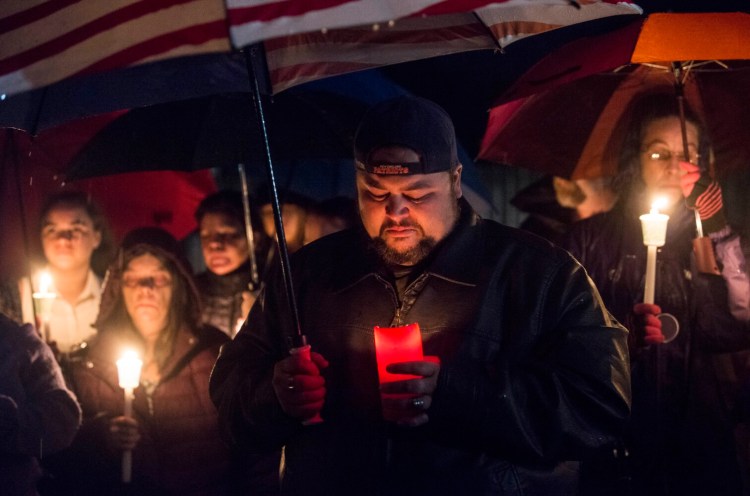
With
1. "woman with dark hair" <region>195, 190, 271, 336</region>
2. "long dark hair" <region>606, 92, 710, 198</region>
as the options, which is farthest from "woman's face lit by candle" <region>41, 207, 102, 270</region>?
"long dark hair" <region>606, 92, 710, 198</region>

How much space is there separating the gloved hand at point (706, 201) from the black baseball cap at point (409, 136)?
1802 millimetres

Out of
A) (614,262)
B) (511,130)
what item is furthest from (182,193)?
(614,262)

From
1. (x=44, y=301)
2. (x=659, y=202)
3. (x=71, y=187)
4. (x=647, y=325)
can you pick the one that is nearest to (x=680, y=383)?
(x=647, y=325)

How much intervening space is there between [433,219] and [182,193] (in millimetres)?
5095

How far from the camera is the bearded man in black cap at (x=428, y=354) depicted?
3.19m

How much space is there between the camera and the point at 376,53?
4.08 metres

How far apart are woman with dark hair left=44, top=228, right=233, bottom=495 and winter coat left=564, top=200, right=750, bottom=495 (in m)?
2.18

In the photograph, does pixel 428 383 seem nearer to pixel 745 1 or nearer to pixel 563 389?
pixel 563 389

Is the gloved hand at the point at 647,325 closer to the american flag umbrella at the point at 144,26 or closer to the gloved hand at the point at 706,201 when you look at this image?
the gloved hand at the point at 706,201

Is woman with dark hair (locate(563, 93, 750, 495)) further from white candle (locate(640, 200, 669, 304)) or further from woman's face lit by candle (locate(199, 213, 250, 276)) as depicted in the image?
woman's face lit by candle (locate(199, 213, 250, 276))

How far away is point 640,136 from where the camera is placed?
5133 mm

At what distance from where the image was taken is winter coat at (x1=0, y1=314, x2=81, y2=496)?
4719 mm

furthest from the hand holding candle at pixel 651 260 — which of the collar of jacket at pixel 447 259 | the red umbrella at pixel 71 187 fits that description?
the red umbrella at pixel 71 187

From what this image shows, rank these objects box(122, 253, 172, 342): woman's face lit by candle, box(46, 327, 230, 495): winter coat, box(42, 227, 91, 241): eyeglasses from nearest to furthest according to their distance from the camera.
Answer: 1. box(46, 327, 230, 495): winter coat
2. box(122, 253, 172, 342): woman's face lit by candle
3. box(42, 227, 91, 241): eyeglasses
